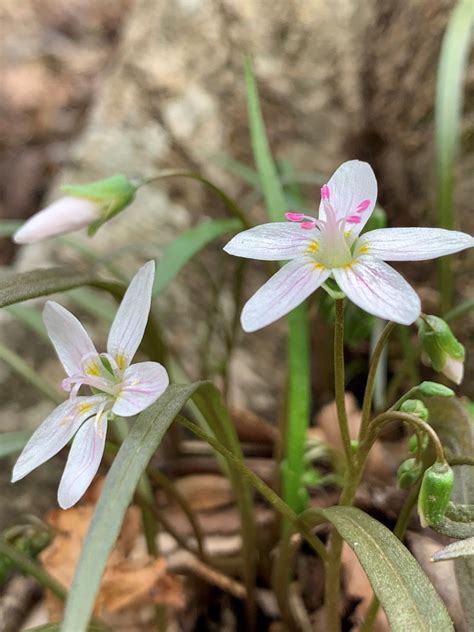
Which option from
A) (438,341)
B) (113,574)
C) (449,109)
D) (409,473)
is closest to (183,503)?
(113,574)

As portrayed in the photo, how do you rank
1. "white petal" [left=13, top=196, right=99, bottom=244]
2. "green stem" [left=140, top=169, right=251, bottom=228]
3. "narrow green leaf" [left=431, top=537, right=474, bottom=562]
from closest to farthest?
"narrow green leaf" [left=431, top=537, right=474, bottom=562]
"white petal" [left=13, top=196, right=99, bottom=244]
"green stem" [left=140, top=169, right=251, bottom=228]

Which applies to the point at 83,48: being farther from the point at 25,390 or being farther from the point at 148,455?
the point at 148,455

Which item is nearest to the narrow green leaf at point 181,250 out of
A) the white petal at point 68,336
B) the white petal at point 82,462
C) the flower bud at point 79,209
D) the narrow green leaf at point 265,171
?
the narrow green leaf at point 265,171

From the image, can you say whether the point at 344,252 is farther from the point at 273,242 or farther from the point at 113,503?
the point at 113,503

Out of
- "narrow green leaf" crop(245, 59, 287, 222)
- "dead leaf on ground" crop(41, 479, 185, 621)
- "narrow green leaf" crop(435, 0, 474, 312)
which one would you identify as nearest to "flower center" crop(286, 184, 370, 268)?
"narrow green leaf" crop(245, 59, 287, 222)

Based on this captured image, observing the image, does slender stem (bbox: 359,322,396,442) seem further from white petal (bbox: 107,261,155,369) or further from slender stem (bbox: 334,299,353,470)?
white petal (bbox: 107,261,155,369)

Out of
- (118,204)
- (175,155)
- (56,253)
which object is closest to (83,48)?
(175,155)
